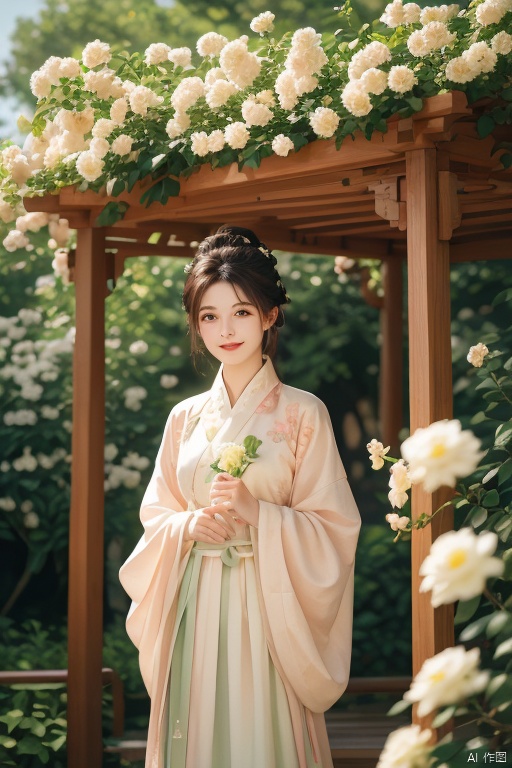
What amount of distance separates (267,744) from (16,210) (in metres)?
2.21

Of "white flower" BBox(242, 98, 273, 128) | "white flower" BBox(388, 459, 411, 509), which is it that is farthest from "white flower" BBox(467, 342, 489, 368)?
"white flower" BBox(242, 98, 273, 128)

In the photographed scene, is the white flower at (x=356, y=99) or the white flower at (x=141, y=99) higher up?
the white flower at (x=141, y=99)

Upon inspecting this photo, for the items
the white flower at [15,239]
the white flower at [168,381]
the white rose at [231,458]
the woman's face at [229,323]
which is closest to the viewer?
the white rose at [231,458]

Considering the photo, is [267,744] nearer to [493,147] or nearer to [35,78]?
[493,147]

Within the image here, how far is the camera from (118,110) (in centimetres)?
361

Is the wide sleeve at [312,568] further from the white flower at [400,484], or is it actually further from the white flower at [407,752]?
the white flower at [407,752]

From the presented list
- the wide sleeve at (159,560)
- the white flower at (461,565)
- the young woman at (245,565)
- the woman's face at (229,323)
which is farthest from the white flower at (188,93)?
the white flower at (461,565)

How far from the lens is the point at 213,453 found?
328cm

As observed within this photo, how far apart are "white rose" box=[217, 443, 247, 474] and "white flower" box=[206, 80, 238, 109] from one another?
1.10m

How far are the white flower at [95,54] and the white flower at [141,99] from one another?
15 cm

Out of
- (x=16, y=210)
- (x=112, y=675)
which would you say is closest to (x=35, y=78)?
(x=16, y=210)

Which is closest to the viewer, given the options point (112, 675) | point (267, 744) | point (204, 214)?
point (267, 744)

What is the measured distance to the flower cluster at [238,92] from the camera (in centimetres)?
301

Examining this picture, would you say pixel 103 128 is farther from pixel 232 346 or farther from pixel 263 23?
pixel 232 346
